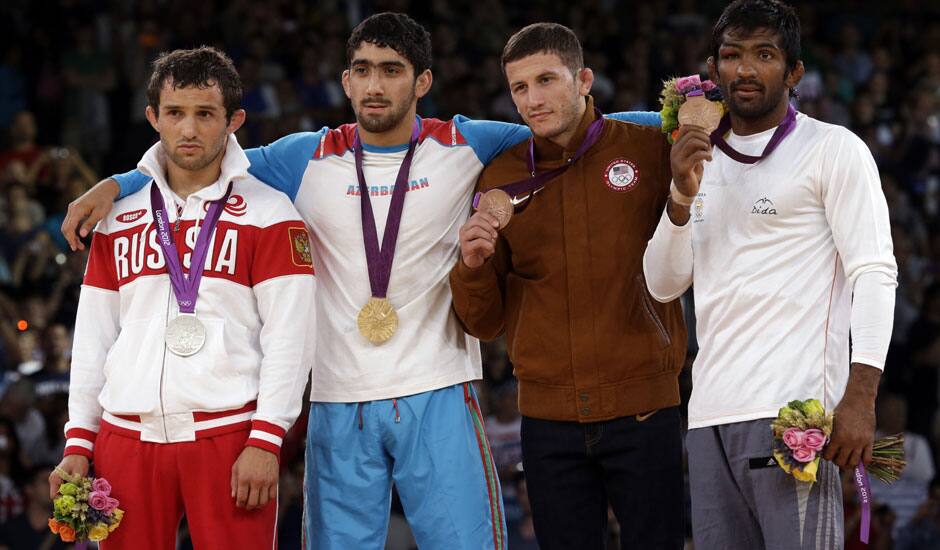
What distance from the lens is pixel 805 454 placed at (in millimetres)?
3514

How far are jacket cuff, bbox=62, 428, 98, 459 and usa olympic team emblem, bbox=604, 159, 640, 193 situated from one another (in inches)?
71.6

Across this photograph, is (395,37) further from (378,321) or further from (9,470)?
(9,470)

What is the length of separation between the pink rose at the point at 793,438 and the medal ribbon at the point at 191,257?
180 cm

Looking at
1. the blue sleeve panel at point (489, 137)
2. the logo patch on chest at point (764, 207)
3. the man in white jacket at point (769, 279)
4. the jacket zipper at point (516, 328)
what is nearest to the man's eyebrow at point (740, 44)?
the man in white jacket at point (769, 279)

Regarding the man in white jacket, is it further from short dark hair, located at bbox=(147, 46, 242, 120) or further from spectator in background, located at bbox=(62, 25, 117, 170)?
spectator in background, located at bbox=(62, 25, 117, 170)

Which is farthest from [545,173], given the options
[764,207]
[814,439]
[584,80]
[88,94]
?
[88,94]

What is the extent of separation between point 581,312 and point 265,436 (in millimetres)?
1045

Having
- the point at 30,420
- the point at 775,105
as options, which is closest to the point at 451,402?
the point at 775,105

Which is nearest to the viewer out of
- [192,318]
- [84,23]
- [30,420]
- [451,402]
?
[192,318]

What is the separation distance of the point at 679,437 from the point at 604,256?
2.03 ft

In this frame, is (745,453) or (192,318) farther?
(192,318)

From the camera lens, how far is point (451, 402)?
4.45 m

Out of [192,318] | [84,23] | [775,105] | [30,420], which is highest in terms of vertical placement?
[84,23]

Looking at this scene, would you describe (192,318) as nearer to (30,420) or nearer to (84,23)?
(30,420)
